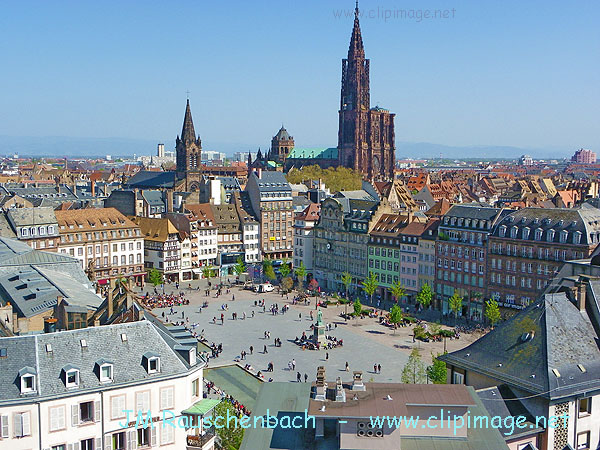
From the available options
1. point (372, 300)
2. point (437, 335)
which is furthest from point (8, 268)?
point (372, 300)

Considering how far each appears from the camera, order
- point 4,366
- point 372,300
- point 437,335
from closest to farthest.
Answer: point 4,366
point 437,335
point 372,300

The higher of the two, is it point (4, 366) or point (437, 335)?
point (4, 366)

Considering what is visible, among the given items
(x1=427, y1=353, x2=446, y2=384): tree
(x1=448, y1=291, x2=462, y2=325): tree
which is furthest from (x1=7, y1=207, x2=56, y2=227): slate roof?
(x1=427, y1=353, x2=446, y2=384): tree

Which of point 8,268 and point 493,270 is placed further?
point 493,270

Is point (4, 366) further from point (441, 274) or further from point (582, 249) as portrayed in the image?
point (441, 274)

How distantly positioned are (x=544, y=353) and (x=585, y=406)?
10.7ft

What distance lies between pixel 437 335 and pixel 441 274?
19.9 m

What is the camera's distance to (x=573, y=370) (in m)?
38.5

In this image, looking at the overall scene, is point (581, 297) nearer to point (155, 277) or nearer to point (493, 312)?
point (493, 312)

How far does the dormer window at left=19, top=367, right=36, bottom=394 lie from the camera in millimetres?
35906

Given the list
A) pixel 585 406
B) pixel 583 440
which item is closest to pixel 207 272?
pixel 583 440

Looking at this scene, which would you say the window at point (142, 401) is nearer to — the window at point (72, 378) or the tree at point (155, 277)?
the window at point (72, 378)

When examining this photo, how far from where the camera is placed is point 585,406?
38438mm

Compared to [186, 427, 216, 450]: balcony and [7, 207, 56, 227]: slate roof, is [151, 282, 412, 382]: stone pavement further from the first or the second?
[7, 207, 56, 227]: slate roof
